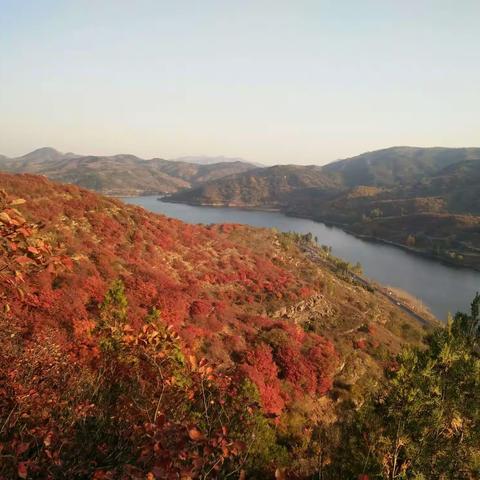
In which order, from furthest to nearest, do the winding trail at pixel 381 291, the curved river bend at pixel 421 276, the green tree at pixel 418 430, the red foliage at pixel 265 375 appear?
1. the curved river bend at pixel 421 276
2. the winding trail at pixel 381 291
3. the red foliage at pixel 265 375
4. the green tree at pixel 418 430

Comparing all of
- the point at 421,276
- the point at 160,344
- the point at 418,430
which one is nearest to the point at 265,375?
the point at 418,430

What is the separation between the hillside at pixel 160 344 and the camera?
7328mm

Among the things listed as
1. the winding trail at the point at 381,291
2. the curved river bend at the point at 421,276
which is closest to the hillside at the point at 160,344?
the winding trail at the point at 381,291

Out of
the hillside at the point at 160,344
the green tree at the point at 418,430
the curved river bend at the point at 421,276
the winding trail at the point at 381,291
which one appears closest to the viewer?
the hillside at the point at 160,344

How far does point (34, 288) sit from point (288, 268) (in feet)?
171

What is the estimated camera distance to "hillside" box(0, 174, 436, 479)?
24.0 ft

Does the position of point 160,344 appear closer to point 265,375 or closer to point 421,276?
point 265,375

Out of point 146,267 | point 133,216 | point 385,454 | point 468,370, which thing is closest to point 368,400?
point 385,454

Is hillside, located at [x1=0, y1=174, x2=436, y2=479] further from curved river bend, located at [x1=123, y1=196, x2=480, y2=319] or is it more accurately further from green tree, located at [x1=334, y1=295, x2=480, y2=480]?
curved river bend, located at [x1=123, y1=196, x2=480, y2=319]

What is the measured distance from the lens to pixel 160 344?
1177 cm

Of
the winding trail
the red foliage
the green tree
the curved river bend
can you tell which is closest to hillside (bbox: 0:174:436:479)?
the red foliage

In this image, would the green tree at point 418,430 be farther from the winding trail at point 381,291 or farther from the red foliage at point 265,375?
the winding trail at point 381,291

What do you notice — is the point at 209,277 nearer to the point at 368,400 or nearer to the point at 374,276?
the point at 368,400

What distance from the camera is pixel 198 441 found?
6383 mm
